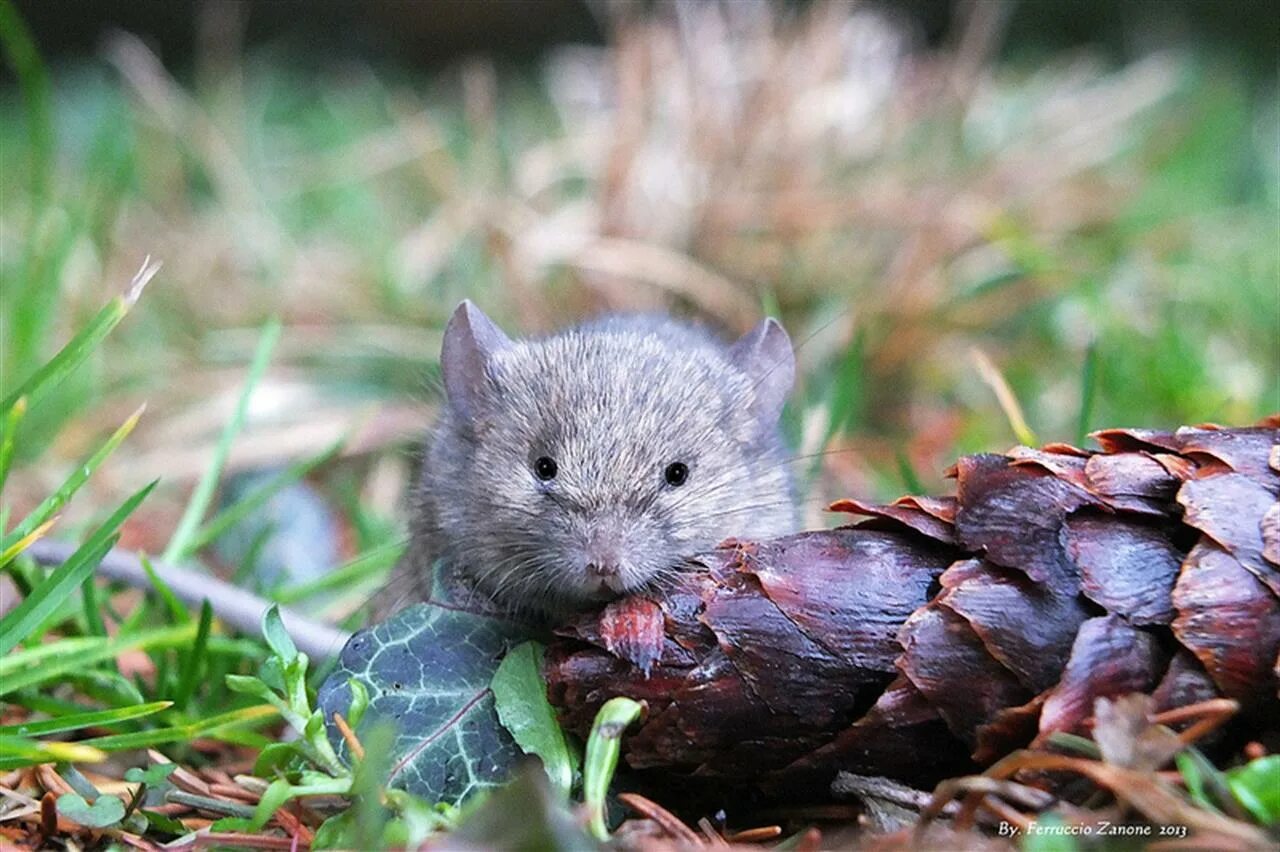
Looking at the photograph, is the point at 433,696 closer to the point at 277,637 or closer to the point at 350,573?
the point at 277,637

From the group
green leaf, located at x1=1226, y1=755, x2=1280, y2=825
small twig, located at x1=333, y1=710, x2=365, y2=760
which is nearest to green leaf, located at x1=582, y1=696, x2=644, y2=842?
small twig, located at x1=333, y1=710, x2=365, y2=760

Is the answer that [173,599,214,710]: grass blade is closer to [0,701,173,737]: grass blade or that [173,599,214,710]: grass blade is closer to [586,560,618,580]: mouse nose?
[0,701,173,737]: grass blade

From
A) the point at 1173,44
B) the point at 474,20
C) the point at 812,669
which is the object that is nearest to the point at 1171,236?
the point at 1173,44

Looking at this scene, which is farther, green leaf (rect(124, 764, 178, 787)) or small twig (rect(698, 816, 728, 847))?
green leaf (rect(124, 764, 178, 787))

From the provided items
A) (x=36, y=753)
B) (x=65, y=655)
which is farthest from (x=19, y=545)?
(x=36, y=753)

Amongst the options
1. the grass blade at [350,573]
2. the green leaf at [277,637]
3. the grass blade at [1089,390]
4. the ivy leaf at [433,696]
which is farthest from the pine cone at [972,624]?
the grass blade at [350,573]

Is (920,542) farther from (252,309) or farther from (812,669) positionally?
(252,309)

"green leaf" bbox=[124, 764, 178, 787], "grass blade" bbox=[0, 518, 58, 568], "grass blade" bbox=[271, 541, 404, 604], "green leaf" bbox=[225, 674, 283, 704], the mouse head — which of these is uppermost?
the mouse head
